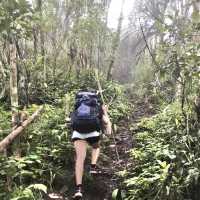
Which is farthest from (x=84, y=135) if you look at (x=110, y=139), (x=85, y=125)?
(x=110, y=139)

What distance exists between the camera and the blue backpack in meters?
7.04

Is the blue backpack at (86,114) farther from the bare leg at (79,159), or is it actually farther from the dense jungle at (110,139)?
the dense jungle at (110,139)

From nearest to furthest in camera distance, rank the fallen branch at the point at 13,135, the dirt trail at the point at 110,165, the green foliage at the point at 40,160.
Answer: the fallen branch at the point at 13,135 → the green foliage at the point at 40,160 → the dirt trail at the point at 110,165

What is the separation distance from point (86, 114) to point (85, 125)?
0.62ft

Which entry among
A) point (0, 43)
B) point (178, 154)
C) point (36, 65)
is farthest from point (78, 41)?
point (178, 154)

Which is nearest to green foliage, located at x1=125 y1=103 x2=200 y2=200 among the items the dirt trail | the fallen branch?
the dirt trail

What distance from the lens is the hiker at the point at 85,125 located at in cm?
701

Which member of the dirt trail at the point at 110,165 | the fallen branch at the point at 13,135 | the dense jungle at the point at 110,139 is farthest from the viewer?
the dirt trail at the point at 110,165

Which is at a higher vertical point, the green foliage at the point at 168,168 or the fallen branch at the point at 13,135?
the fallen branch at the point at 13,135

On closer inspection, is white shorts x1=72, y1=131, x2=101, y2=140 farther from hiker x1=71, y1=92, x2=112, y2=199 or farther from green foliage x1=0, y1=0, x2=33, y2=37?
green foliage x1=0, y1=0, x2=33, y2=37

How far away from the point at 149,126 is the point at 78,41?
7523 mm

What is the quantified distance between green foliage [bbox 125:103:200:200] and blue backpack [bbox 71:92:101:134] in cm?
107

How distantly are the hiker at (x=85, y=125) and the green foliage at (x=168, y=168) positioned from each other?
82 cm

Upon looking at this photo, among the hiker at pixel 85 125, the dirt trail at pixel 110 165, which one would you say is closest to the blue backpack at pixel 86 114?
the hiker at pixel 85 125
